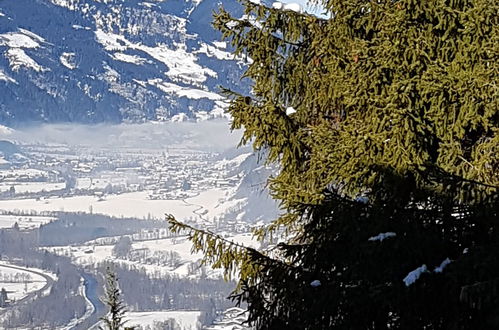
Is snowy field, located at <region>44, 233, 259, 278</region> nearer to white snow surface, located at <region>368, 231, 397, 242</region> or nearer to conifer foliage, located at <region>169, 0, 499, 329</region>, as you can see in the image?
conifer foliage, located at <region>169, 0, 499, 329</region>

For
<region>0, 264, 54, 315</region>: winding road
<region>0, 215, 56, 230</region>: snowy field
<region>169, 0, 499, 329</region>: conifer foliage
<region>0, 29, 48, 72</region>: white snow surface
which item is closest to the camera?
<region>169, 0, 499, 329</region>: conifer foliage

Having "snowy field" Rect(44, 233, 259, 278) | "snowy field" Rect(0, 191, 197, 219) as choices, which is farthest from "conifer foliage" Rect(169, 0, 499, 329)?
"snowy field" Rect(0, 191, 197, 219)

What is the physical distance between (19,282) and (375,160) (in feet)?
181

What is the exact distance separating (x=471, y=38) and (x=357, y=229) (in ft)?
5.32

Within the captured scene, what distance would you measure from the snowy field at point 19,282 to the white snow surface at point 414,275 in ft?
160

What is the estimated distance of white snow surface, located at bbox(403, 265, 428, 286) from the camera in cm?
337

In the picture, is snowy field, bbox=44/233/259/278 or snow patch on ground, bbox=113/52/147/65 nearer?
snowy field, bbox=44/233/259/278

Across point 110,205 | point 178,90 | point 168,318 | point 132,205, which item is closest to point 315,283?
point 168,318

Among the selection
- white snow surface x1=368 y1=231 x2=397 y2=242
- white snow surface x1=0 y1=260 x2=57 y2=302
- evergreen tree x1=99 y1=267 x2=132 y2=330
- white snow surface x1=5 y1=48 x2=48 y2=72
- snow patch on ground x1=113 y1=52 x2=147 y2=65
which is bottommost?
white snow surface x1=0 y1=260 x2=57 y2=302

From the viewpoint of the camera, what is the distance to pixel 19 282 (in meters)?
55.0

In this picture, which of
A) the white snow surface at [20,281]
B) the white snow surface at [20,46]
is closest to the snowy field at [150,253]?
the white snow surface at [20,281]

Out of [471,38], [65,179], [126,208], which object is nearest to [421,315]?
[471,38]

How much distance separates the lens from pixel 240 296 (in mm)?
4281

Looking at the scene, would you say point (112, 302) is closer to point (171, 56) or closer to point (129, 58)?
point (129, 58)
